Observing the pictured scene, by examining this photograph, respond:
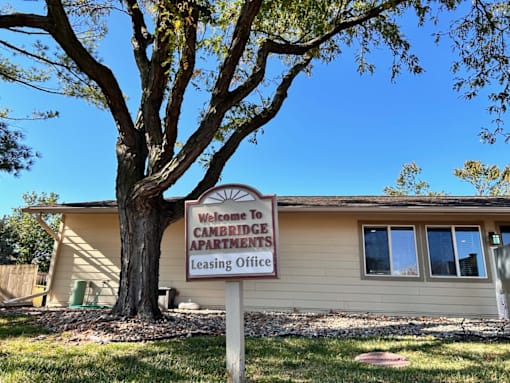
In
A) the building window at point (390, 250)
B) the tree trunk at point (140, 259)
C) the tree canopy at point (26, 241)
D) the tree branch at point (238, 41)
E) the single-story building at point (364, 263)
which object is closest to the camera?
the tree branch at point (238, 41)

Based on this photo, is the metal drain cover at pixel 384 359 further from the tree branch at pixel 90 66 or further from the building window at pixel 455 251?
the building window at pixel 455 251

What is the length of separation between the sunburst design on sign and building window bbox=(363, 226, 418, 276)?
6586 millimetres

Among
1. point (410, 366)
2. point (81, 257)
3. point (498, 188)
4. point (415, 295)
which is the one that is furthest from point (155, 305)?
point (498, 188)

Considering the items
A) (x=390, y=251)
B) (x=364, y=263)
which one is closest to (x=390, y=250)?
(x=390, y=251)

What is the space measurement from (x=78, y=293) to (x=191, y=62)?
645cm

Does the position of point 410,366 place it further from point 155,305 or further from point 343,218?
A: point 343,218

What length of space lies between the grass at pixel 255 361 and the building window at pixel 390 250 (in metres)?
3.77

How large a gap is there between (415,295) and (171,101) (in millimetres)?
6842

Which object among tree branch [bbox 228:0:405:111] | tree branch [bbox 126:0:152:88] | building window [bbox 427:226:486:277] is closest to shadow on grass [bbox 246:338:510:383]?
tree branch [bbox 228:0:405:111]

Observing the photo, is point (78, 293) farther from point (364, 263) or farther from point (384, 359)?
point (384, 359)

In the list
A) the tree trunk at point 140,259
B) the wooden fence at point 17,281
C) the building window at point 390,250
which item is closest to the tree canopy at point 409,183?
the building window at point 390,250

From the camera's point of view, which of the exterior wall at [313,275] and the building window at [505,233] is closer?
the exterior wall at [313,275]

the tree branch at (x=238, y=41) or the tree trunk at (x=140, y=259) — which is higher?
the tree branch at (x=238, y=41)

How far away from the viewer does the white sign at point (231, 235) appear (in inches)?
102
